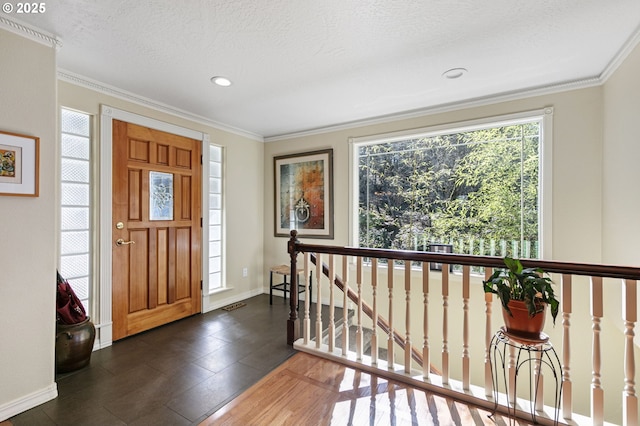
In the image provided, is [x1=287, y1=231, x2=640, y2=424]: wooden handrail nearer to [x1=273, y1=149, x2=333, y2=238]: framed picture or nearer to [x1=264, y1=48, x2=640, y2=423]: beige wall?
[x1=264, y1=48, x2=640, y2=423]: beige wall

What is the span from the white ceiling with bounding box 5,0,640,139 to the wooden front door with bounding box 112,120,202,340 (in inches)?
22.9

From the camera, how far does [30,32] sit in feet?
6.16

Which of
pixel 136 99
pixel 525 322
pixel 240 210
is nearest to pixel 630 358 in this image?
pixel 525 322

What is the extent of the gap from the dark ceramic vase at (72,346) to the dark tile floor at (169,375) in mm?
67

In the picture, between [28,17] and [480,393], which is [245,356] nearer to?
[480,393]

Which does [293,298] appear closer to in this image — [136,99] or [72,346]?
[72,346]

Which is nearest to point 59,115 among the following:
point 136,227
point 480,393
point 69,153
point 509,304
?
point 69,153

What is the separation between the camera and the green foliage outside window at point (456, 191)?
2967 mm

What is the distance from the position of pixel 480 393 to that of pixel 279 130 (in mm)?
3715

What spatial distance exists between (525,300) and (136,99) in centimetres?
366

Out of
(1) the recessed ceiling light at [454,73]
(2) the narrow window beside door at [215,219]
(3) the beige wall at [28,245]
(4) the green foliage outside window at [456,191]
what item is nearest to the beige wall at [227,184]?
(3) the beige wall at [28,245]

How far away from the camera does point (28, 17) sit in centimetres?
178

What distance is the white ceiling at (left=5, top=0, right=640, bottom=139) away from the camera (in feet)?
5.64

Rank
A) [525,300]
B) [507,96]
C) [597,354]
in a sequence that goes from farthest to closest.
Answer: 1. [507,96]
2. [597,354]
3. [525,300]
